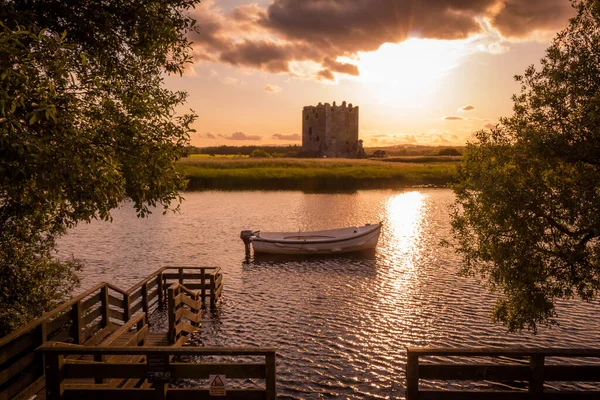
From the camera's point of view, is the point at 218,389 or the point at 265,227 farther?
the point at 265,227

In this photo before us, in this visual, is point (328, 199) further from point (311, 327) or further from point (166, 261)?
point (311, 327)

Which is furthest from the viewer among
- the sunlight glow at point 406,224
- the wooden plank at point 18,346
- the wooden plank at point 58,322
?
the sunlight glow at point 406,224

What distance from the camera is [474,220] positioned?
1509 cm

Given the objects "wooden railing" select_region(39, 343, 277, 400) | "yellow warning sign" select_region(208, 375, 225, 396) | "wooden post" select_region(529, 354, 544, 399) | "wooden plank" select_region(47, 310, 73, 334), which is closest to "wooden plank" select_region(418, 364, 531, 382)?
"wooden post" select_region(529, 354, 544, 399)

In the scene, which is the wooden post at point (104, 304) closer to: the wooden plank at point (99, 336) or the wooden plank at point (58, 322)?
the wooden plank at point (99, 336)

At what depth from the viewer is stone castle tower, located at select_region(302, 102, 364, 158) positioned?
5310 inches

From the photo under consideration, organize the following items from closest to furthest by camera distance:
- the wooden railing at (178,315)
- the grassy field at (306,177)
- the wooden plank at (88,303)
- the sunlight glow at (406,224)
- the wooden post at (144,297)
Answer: the wooden plank at (88,303) → the wooden railing at (178,315) → the wooden post at (144,297) → the sunlight glow at (406,224) → the grassy field at (306,177)

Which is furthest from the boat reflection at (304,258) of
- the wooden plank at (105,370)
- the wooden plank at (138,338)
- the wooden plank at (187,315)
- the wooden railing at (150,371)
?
the wooden plank at (105,370)

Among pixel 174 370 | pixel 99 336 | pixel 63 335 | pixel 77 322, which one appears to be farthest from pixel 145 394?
pixel 99 336

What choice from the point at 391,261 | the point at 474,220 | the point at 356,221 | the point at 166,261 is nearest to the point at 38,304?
the point at 474,220

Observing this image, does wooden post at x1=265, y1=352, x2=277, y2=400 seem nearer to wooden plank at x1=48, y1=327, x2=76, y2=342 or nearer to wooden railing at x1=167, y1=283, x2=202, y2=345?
wooden plank at x1=48, y1=327, x2=76, y2=342

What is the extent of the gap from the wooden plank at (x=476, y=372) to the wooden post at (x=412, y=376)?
12cm

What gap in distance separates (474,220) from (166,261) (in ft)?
80.9

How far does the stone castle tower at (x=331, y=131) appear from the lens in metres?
135
